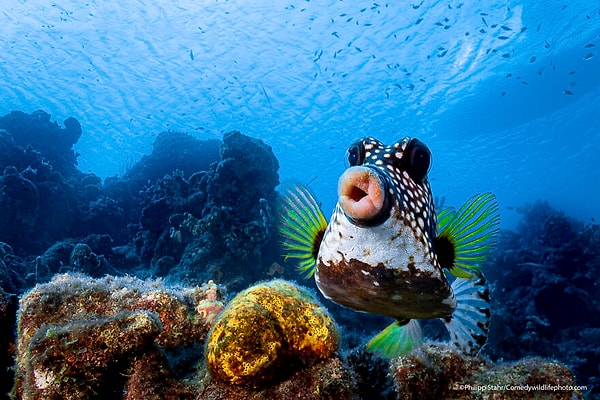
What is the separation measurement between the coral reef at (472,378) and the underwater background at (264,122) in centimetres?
44

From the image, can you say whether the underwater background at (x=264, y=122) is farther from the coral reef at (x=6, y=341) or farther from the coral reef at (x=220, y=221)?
the coral reef at (x=6, y=341)

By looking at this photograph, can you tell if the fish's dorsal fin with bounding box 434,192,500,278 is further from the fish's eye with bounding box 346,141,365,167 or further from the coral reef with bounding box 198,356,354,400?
the coral reef with bounding box 198,356,354,400

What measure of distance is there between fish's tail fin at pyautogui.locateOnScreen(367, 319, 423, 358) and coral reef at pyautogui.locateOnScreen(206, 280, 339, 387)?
1.77ft

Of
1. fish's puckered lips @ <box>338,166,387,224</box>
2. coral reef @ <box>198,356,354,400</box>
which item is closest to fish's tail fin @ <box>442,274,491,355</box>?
coral reef @ <box>198,356,354,400</box>

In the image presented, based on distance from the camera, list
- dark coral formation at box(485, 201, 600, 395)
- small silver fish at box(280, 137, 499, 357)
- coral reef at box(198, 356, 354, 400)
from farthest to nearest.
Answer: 1. dark coral formation at box(485, 201, 600, 395)
2. coral reef at box(198, 356, 354, 400)
3. small silver fish at box(280, 137, 499, 357)

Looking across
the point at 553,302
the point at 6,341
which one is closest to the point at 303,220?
the point at 6,341

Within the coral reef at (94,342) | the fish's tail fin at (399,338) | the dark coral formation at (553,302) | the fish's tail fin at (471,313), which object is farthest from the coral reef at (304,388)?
the dark coral formation at (553,302)

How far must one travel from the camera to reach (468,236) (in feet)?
6.85

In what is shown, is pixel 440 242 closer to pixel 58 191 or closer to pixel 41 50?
pixel 58 191

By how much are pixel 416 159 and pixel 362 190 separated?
26.9 inches

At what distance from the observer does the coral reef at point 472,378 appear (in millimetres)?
2631

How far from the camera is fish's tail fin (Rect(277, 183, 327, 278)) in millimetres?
2316

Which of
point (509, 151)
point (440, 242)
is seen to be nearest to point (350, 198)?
point (440, 242)

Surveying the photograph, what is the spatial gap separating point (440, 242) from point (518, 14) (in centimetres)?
3375
